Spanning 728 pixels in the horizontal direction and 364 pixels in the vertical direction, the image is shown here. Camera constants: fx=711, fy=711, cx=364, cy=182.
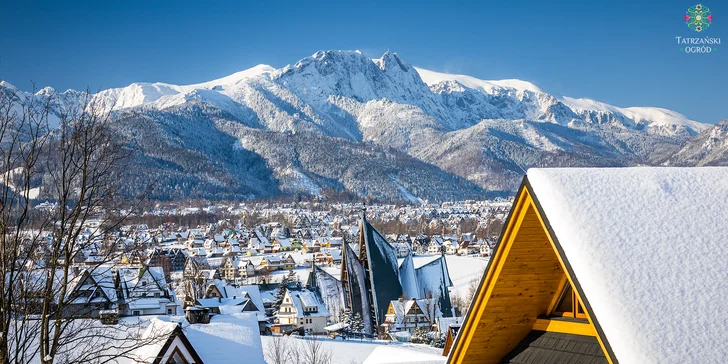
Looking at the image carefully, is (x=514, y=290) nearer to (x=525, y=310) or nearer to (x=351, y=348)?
(x=525, y=310)

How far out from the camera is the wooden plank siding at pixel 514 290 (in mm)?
4789

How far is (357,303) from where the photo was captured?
36625 millimetres

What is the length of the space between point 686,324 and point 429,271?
34060mm

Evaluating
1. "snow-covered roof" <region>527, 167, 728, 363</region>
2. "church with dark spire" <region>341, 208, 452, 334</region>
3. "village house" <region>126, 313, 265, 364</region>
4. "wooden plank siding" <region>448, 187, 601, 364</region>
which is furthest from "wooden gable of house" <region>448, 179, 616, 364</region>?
"church with dark spire" <region>341, 208, 452, 334</region>

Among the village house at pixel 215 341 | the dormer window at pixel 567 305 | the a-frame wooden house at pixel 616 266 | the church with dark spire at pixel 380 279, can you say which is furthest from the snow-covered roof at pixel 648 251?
the church with dark spire at pixel 380 279

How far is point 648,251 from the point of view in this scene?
3.81 meters

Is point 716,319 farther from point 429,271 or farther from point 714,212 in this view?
point 429,271

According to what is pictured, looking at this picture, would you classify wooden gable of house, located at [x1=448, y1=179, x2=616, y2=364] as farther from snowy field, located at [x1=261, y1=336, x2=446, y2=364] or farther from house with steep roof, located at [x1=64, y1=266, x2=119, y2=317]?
snowy field, located at [x1=261, y1=336, x2=446, y2=364]

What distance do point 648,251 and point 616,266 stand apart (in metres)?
0.23

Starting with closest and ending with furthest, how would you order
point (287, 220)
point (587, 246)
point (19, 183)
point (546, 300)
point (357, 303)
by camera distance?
point (587, 246)
point (546, 300)
point (19, 183)
point (357, 303)
point (287, 220)

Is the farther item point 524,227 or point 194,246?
point 194,246

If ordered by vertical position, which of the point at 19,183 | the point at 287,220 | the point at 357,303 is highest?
the point at 287,220

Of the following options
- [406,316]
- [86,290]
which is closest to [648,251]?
[86,290]

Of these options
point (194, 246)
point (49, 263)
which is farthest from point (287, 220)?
point (49, 263)
